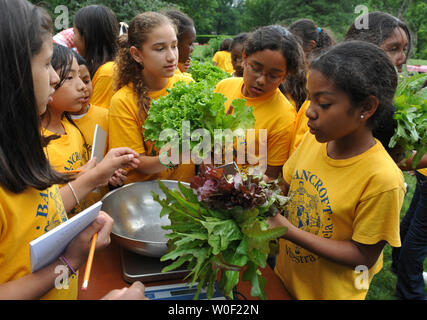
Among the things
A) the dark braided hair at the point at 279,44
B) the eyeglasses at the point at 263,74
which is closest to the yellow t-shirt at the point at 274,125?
the eyeglasses at the point at 263,74

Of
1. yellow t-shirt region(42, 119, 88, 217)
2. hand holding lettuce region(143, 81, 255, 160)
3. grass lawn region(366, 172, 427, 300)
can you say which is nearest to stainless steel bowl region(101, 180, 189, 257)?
yellow t-shirt region(42, 119, 88, 217)

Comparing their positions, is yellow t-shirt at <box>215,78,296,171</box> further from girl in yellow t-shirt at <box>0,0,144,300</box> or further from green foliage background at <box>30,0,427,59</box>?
green foliage background at <box>30,0,427,59</box>

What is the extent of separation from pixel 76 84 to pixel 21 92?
3.87ft

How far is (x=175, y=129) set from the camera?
6.14 ft

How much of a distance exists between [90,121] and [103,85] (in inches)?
33.4

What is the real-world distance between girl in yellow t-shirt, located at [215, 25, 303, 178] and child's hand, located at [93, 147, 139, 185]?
0.77m

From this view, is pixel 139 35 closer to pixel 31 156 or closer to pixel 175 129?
pixel 175 129

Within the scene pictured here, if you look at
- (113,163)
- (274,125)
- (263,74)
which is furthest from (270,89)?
(113,163)

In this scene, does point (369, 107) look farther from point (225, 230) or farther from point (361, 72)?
point (225, 230)

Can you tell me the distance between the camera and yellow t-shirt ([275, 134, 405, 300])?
55.1 inches

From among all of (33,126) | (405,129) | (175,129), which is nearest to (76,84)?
(175,129)

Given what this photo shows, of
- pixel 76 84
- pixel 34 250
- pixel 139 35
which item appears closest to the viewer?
pixel 34 250

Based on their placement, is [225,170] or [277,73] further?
[277,73]

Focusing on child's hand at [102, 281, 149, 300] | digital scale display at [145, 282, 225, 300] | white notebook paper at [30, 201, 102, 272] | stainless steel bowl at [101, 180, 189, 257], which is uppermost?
white notebook paper at [30, 201, 102, 272]
